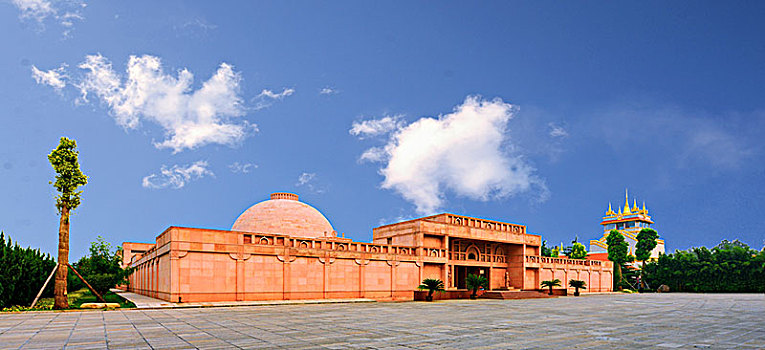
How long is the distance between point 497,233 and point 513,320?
27.1 m

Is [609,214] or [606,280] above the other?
[609,214]

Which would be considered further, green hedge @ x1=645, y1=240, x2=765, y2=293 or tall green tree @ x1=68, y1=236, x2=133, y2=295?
green hedge @ x1=645, y1=240, x2=765, y2=293

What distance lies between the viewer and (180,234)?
1037 inches

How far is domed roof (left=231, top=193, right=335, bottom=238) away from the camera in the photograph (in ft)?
145

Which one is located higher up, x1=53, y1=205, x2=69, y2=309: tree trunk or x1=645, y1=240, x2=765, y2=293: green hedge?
x1=53, y1=205, x2=69, y2=309: tree trunk

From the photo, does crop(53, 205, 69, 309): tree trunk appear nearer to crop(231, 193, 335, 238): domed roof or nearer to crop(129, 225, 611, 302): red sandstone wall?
crop(129, 225, 611, 302): red sandstone wall

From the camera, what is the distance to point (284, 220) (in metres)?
44.6

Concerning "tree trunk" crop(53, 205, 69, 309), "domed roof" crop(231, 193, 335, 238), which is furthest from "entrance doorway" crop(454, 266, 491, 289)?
"tree trunk" crop(53, 205, 69, 309)

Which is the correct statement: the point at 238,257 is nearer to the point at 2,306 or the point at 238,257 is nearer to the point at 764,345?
the point at 2,306

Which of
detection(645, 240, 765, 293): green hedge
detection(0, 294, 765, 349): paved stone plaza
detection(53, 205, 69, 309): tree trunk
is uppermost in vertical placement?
detection(53, 205, 69, 309): tree trunk

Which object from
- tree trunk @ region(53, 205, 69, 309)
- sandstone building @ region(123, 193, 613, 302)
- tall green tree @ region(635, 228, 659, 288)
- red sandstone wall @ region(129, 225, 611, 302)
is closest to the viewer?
tree trunk @ region(53, 205, 69, 309)

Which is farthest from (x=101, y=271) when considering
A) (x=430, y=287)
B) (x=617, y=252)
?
(x=617, y=252)

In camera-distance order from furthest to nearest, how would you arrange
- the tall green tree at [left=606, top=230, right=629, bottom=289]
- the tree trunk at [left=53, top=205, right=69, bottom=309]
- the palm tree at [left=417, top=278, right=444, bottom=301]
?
the tall green tree at [left=606, top=230, right=629, bottom=289] → the palm tree at [left=417, top=278, right=444, bottom=301] → the tree trunk at [left=53, top=205, right=69, bottom=309]

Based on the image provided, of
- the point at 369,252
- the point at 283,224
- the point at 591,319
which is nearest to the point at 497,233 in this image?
the point at 369,252
